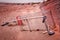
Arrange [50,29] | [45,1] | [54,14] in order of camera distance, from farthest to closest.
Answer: [45,1] → [54,14] → [50,29]

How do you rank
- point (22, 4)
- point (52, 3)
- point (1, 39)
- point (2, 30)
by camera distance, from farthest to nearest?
point (22, 4) → point (52, 3) → point (2, 30) → point (1, 39)

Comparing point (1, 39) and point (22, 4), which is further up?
point (22, 4)

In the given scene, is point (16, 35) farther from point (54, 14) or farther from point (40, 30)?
point (54, 14)

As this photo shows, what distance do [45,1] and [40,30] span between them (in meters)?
3.01

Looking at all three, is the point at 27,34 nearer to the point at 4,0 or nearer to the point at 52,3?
the point at 52,3

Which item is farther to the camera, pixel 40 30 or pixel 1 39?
pixel 40 30

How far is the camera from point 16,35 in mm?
3787

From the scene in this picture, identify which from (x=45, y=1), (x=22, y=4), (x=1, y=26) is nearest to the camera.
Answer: (x=1, y=26)

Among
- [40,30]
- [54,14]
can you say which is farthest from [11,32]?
[54,14]

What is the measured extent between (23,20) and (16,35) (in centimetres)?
116

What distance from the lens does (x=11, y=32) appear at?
3980mm

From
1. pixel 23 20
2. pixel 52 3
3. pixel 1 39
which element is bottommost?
pixel 1 39

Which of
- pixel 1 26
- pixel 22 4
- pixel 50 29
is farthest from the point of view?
pixel 22 4

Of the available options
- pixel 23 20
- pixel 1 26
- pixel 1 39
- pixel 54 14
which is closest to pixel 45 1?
pixel 54 14
